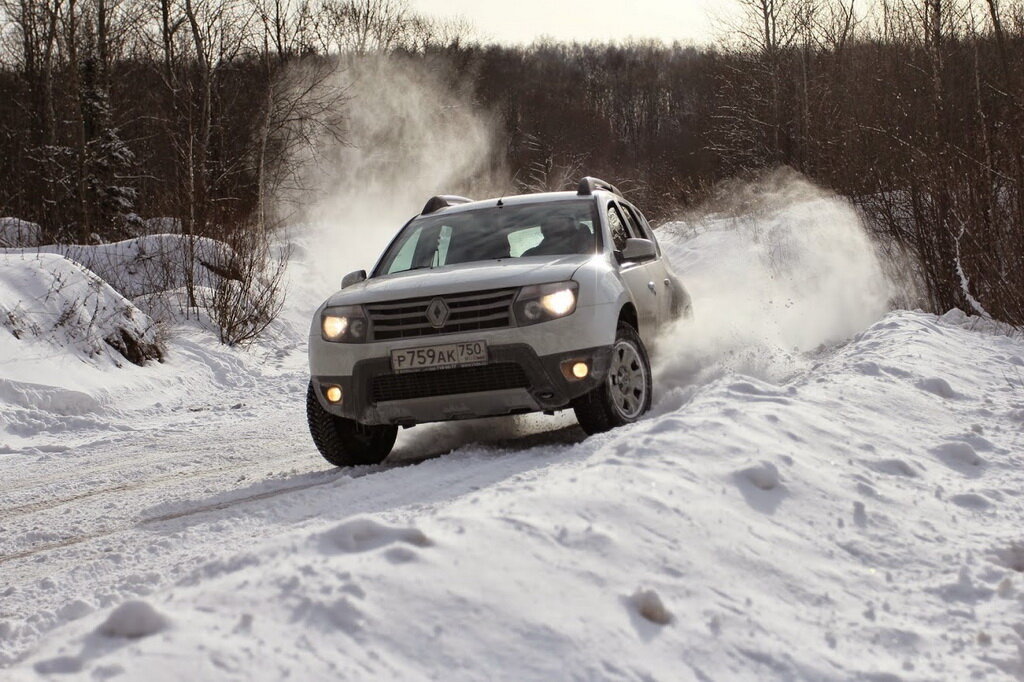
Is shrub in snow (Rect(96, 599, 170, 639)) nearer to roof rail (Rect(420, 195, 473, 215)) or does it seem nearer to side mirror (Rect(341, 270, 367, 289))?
side mirror (Rect(341, 270, 367, 289))


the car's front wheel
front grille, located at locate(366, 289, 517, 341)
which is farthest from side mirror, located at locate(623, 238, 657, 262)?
front grille, located at locate(366, 289, 517, 341)

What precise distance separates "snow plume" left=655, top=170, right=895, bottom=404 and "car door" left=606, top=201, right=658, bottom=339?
36 cm

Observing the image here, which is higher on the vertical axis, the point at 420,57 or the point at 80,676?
the point at 420,57

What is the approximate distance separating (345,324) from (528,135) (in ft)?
207

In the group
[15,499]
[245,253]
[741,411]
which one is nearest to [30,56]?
[245,253]

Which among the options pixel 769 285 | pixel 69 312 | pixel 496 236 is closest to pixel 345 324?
pixel 496 236

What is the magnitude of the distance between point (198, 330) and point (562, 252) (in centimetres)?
926

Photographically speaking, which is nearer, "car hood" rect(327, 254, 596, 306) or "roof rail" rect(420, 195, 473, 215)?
"car hood" rect(327, 254, 596, 306)

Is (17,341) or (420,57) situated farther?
(420,57)

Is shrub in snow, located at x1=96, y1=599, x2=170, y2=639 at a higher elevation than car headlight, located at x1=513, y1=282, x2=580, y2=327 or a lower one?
lower

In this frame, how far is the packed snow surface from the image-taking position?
265 centimetres

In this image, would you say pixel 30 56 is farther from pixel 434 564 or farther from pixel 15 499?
pixel 434 564

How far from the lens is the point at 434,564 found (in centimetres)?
304

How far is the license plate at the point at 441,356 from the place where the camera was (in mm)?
5660
